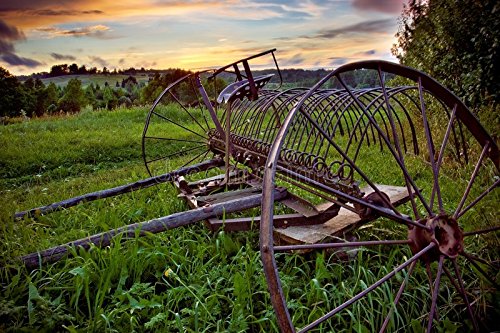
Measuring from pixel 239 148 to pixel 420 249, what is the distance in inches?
82.7

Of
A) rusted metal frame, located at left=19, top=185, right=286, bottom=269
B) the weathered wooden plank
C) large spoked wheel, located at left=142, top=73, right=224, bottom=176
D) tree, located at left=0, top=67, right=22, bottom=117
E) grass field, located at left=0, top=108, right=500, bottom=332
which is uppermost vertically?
tree, located at left=0, top=67, right=22, bottom=117

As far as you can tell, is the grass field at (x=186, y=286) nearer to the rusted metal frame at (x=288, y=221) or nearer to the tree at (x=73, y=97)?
the rusted metal frame at (x=288, y=221)

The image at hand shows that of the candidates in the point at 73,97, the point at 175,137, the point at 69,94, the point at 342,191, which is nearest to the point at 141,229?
the point at 342,191

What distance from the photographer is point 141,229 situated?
9.46ft

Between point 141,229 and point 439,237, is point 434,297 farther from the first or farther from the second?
point 141,229

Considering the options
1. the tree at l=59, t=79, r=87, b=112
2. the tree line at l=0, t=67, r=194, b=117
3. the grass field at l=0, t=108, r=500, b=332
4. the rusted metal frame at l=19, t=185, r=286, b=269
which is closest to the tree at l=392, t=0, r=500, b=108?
the grass field at l=0, t=108, r=500, b=332

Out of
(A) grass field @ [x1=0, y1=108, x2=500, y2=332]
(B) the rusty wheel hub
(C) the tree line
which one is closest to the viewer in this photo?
(B) the rusty wheel hub

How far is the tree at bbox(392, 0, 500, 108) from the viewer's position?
4094 millimetres

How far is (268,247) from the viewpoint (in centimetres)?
162

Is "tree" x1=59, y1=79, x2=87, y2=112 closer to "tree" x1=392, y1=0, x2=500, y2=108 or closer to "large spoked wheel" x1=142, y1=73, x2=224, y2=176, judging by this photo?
"large spoked wheel" x1=142, y1=73, x2=224, y2=176

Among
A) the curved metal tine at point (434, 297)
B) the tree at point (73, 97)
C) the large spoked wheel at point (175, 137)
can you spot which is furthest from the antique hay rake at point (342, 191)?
the tree at point (73, 97)

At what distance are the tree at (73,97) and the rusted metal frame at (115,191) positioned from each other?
882cm

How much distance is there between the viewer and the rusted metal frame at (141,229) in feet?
8.57

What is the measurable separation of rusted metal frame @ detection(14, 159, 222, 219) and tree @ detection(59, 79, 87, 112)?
347 inches
